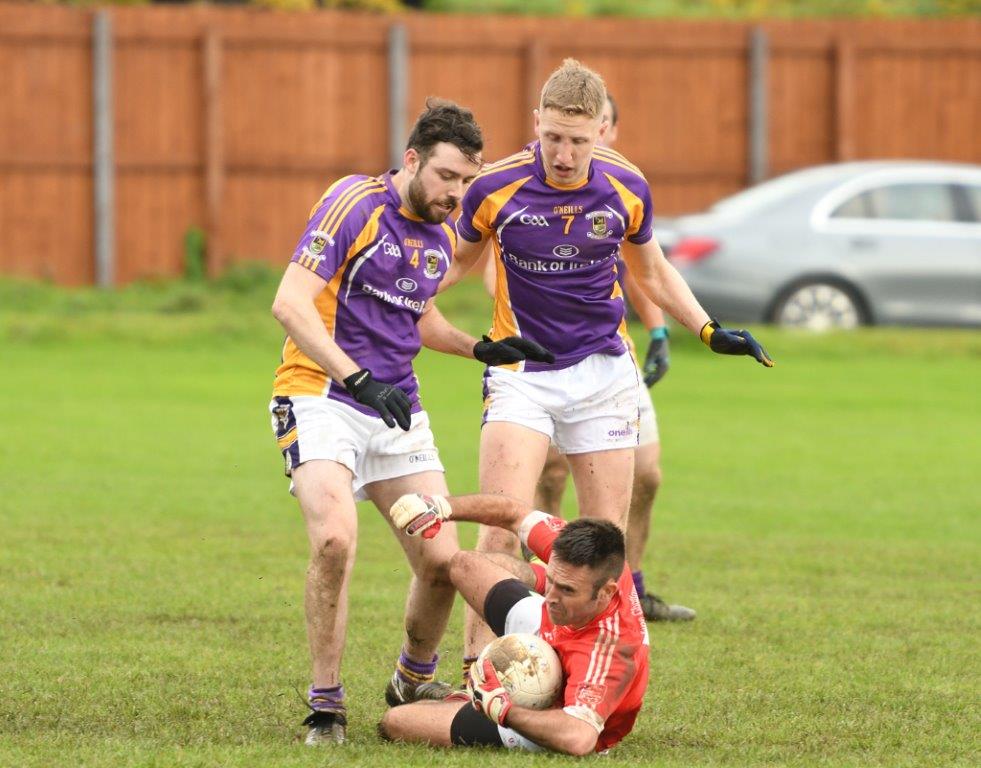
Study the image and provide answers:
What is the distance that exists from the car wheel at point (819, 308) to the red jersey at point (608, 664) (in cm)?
1324

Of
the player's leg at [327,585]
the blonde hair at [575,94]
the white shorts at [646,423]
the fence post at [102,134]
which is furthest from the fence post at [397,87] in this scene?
the player's leg at [327,585]

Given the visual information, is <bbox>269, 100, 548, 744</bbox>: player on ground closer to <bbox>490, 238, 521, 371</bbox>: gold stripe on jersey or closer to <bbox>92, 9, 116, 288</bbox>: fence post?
<bbox>490, 238, 521, 371</bbox>: gold stripe on jersey

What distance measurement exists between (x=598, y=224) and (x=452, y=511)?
5.15 ft

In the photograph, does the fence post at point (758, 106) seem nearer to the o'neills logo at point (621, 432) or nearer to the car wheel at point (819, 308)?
the car wheel at point (819, 308)

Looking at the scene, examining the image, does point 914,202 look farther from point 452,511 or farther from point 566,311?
point 452,511

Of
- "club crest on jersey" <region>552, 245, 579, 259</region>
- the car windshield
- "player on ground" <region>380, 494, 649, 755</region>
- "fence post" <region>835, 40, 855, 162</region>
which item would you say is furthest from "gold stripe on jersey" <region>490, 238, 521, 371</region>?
"fence post" <region>835, 40, 855, 162</region>

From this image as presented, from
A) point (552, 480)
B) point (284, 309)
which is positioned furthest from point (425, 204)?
point (552, 480)

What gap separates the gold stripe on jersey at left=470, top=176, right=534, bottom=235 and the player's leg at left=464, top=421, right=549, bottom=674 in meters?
0.82

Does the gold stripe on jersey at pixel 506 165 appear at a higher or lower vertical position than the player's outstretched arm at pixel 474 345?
higher

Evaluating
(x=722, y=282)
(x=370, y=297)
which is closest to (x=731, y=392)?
(x=722, y=282)

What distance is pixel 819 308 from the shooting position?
19812 mm

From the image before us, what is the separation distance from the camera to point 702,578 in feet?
33.4

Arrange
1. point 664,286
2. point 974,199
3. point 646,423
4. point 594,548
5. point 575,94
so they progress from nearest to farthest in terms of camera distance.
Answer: point 594,548 → point 575,94 → point 664,286 → point 646,423 → point 974,199

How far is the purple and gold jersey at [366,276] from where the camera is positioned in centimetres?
694
